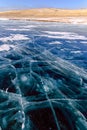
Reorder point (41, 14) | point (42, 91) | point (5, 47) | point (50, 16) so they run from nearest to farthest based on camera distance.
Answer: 1. point (42, 91)
2. point (5, 47)
3. point (50, 16)
4. point (41, 14)

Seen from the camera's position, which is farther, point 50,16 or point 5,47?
point 50,16

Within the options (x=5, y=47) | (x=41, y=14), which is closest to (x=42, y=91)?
(x=5, y=47)

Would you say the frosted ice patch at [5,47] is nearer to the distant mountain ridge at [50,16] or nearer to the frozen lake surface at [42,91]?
the frozen lake surface at [42,91]

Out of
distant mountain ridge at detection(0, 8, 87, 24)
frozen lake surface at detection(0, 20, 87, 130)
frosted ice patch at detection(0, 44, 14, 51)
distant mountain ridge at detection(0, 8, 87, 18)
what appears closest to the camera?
frozen lake surface at detection(0, 20, 87, 130)

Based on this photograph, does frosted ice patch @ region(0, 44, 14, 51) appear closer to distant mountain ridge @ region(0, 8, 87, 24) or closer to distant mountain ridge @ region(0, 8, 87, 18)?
distant mountain ridge @ region(0, 8, 87, 24)

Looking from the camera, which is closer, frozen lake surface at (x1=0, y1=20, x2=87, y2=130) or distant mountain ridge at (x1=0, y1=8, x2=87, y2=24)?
frozen lake surface at (x1=0, y1=20, x2=87, y2=130)

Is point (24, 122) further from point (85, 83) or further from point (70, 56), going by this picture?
point (70, 56)

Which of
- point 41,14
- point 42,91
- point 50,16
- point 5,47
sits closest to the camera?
point 42,91

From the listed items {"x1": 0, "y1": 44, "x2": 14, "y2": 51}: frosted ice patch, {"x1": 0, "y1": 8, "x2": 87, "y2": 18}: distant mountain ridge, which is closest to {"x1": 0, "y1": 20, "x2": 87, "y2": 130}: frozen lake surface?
{"x1": 0, "y1": 44, "x2": 14, "y2": 51}: frosted ice patch

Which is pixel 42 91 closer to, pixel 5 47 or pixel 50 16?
pixel 5 47

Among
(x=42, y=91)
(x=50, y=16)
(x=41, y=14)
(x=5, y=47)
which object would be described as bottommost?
(x=41, y=14)

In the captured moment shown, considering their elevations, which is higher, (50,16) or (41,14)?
(50,16)

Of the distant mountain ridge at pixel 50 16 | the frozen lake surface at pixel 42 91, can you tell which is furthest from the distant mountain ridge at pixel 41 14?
the frozen lake surface at pixel 42 91
